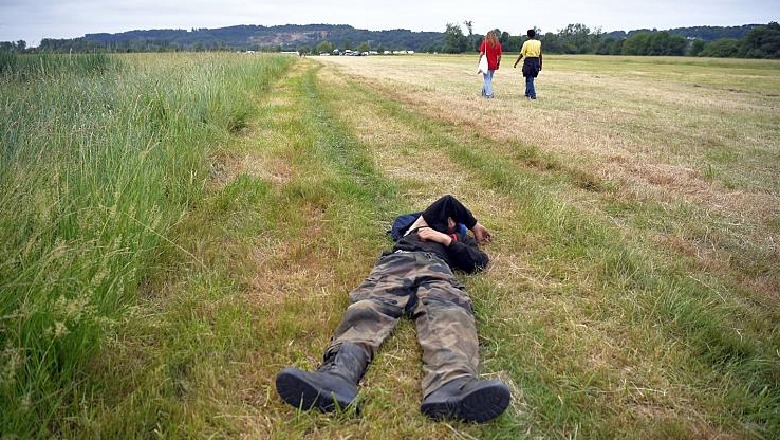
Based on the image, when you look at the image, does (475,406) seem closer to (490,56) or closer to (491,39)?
(490,56)

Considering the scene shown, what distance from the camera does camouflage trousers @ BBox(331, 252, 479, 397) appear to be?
2.58 m

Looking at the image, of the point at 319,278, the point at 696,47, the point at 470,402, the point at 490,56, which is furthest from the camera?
the point at 696,47

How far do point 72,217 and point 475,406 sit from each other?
8.35 feet

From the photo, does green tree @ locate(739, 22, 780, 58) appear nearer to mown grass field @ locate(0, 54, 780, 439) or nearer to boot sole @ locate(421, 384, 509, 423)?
mown grass field @ locate(0, 54, 780, 439)

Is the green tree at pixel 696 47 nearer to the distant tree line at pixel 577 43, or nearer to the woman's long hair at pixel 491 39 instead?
the distant tree line at pixel 577 43

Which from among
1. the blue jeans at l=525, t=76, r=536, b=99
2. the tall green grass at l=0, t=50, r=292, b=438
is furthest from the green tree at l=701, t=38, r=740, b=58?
the tall green grass at l=0, t=50, r=292, b=438

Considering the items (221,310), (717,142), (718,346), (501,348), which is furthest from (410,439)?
Result: (717,142)

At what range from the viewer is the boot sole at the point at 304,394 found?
7.44 ft

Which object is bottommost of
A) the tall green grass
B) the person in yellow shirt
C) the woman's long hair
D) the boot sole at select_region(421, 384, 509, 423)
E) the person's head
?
the boot sole at select_region(421, 384, 509, 423)

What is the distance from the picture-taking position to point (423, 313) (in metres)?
3.04

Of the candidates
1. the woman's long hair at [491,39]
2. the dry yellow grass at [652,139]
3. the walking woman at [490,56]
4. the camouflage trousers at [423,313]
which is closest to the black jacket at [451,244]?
the camouflage trousers at [423,313]

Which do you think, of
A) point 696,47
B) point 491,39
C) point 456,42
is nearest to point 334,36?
point 456,42

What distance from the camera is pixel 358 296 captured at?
10.5 ft

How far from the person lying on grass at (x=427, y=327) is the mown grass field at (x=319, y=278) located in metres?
0.10
